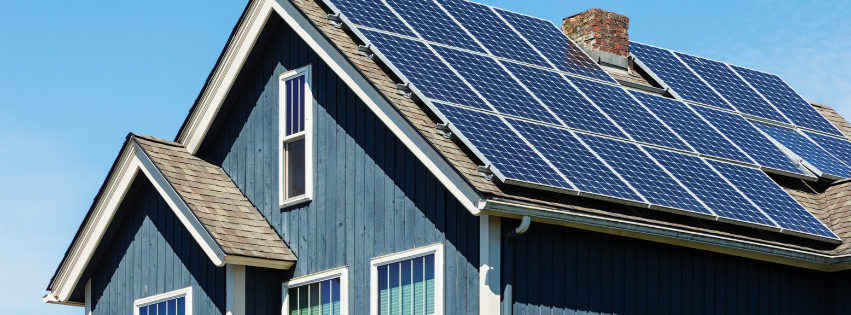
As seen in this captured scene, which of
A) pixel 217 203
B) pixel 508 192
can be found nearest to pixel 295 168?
pixel 217 203

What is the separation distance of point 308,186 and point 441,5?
4.42m

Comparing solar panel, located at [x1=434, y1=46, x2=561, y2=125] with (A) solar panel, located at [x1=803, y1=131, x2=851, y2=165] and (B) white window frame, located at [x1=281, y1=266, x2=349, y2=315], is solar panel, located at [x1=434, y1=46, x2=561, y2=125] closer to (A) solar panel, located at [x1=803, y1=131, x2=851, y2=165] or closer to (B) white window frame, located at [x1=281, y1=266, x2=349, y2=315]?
(B) white window frame, located at [x1=281, y1=266, x2=349, y2=315]

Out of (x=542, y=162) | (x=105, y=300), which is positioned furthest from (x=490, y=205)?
(x=105, y=300)

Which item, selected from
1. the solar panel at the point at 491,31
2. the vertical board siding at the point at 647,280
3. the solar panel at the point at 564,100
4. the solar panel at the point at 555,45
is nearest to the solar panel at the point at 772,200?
the vertical board siding at the point at 647,280

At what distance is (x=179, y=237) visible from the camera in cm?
1992

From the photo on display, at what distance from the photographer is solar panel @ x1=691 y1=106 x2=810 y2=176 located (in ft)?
66.2

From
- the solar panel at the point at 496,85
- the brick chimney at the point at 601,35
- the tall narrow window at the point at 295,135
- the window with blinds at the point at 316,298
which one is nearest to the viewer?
the solar panel at the point at 496,85

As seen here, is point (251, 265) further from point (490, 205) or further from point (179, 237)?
point (490, 205)

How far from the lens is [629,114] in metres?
19.5

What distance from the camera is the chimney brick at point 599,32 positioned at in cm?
2311

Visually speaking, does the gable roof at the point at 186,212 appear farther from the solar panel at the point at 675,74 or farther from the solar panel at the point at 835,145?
the solar panel at the point at 835,145

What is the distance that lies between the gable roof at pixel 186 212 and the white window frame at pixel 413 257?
78.7 inches

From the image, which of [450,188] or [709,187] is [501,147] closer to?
[450,188]

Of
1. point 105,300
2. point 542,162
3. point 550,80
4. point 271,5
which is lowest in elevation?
point 105,300
